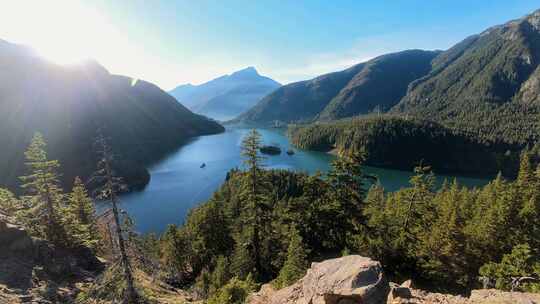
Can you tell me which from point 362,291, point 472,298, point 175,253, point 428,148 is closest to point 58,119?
point 175,253

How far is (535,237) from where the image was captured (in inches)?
991

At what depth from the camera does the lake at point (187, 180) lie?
8638cm

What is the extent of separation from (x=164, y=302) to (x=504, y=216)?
31184 millimetres

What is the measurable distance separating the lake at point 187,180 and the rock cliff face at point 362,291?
68500 mm

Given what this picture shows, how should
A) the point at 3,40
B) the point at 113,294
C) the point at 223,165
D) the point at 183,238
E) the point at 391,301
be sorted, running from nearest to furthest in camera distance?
the point at 391,301, the point at 113,294, the point at 183,238, the point at 223,165, the point at 3,40

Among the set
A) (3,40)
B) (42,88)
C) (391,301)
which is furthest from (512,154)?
(3,40)

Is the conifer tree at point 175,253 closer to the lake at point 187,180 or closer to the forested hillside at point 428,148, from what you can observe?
the lake at point 187,180

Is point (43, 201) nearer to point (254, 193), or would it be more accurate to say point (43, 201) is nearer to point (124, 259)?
point (124, 259)

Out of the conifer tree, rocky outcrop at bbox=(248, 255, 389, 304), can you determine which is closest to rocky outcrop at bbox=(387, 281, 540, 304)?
rocky outcrop at bbox=(248, 255, 389, 304)

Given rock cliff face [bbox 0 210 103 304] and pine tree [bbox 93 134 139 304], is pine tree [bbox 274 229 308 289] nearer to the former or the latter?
pine tree [bbox 93 134 139 304]

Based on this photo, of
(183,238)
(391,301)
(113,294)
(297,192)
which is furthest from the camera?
(297,192)

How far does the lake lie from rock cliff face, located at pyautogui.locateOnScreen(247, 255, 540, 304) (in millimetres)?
68500

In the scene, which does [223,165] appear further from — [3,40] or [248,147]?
[3,40]

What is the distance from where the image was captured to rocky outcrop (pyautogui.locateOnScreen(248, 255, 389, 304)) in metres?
10.1
